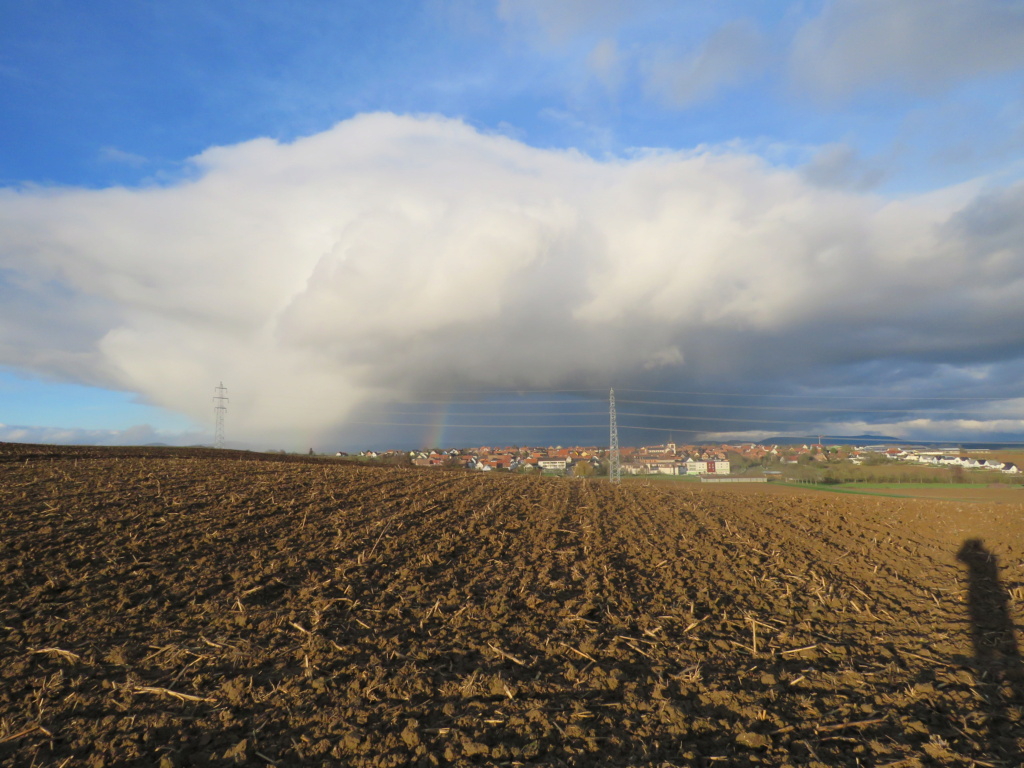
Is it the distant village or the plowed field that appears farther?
the distant village

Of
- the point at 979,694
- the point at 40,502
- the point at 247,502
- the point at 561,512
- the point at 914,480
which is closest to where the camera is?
the point at 979,694

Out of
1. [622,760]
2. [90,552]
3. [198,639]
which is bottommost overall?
[622,760]

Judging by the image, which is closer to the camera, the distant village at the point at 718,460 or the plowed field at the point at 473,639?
the plowed field at the point at 473,639

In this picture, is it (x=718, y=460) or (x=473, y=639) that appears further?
(x=718, y=460)

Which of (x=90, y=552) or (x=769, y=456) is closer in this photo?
(x=90, y=552)

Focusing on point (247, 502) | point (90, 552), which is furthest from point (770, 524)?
point (90, 552)

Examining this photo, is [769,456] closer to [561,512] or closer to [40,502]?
[561,512]

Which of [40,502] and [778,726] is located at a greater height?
[40,502]

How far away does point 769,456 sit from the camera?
2711 cm

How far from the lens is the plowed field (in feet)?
14.9

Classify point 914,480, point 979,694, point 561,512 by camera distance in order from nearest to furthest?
point 979,694 → point 561,512 → point 914,480

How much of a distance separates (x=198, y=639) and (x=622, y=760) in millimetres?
4358

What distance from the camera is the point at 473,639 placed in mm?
6113

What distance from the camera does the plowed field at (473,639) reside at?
14.9ft
